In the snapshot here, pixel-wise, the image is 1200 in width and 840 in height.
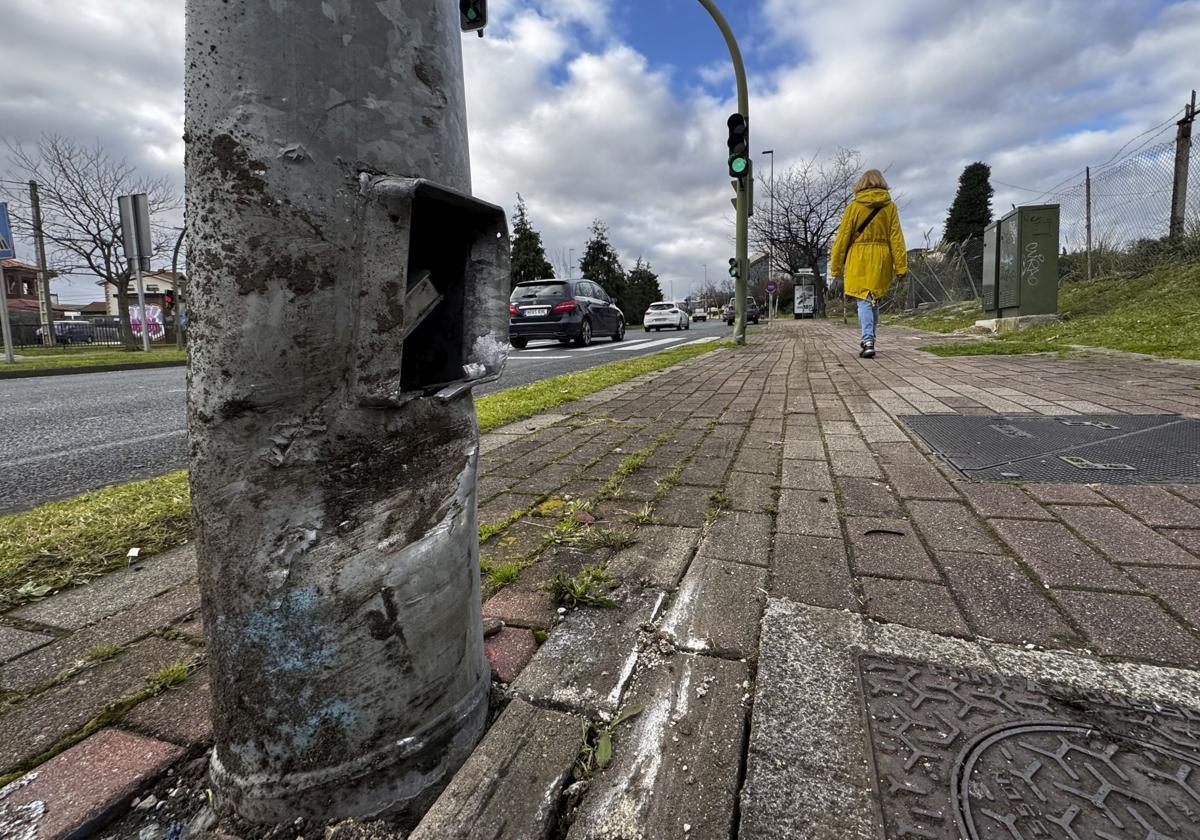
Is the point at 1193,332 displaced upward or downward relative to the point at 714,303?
downward

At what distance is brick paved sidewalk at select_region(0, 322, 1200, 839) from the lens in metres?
1.11

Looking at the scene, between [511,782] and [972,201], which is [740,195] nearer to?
[511,782]

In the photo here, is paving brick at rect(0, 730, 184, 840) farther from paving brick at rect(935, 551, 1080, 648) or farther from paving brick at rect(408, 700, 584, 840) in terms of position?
paving brick at rect(935, 551, 1080, 648)

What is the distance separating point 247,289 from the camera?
0.89 metres

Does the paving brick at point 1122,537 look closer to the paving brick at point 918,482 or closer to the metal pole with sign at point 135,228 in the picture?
the paving brick at point 918,482

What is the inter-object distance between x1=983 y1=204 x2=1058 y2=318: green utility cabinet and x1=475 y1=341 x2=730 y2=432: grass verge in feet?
21.8

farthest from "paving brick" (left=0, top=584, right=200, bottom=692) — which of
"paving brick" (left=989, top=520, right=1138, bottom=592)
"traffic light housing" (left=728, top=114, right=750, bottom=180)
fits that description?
"traffic light housing" (left=728, top=114, right=750, bottom=180)

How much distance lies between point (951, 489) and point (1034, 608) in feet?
3.48

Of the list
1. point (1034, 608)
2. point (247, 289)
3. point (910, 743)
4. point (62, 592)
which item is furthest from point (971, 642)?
point (62, 592)

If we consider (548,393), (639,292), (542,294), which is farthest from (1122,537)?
(639,292)

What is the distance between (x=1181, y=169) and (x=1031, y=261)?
3.23 metres

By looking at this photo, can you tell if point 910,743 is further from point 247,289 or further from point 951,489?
point 951,489

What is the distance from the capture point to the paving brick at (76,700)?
47.8 inches

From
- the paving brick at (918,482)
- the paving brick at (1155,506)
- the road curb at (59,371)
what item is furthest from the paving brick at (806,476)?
the road curb at (59,371)
